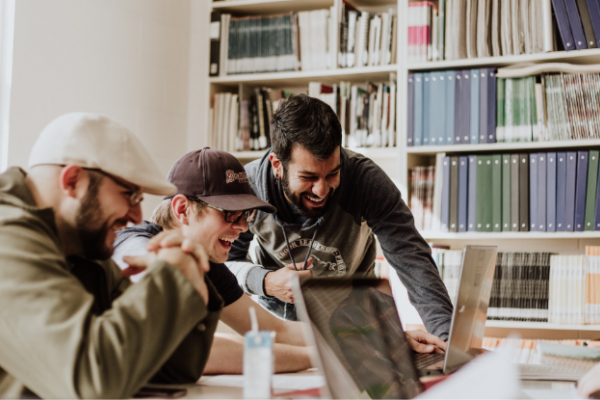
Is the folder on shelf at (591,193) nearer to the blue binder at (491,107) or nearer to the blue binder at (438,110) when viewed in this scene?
the blue binder at (491,107)

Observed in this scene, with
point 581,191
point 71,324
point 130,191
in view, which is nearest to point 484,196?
point 581,191

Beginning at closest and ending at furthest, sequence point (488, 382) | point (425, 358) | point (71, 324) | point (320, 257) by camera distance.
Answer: point (488, 382) < point (71, 324) < point (425, 358) < point (320, 257)

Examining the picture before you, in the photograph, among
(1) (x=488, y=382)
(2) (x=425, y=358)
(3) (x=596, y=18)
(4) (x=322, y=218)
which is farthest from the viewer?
(3) (x=596, y=18)

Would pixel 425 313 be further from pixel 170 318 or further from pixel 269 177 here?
pixel 170 318

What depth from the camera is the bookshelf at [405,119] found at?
8.48 feet

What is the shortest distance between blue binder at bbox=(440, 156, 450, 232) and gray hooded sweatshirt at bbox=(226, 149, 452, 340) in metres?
0.67

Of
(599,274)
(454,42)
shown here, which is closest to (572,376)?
(599,274)

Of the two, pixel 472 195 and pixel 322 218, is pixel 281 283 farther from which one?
pixel 472 195

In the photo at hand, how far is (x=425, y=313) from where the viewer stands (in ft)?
5.57

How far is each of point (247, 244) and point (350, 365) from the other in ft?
3.85

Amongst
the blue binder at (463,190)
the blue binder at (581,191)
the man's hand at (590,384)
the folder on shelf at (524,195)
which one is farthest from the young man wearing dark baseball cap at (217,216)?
the blue binder at (581,191)

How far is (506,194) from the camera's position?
2635mm

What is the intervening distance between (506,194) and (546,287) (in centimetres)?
44

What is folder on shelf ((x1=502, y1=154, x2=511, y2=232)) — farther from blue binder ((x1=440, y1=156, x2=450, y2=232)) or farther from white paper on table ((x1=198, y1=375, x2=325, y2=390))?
white paper on table ((x1=198, y1=375, x2=325, y2=390))
